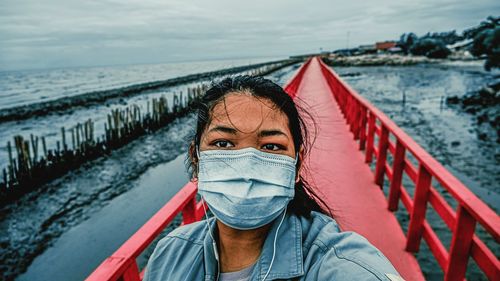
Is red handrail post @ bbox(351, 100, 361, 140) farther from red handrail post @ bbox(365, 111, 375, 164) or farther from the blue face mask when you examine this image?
the blue face mask

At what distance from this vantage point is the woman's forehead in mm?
1400

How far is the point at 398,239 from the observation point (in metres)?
3.21

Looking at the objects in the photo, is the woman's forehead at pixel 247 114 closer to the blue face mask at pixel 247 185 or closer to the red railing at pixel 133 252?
the blue face mask at pixel 247 185

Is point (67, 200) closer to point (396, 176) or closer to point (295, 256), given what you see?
point (396, 176)

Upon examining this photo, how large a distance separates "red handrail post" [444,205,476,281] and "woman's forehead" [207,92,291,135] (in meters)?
1.42

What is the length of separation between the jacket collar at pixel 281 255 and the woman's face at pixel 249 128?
1.06 feet

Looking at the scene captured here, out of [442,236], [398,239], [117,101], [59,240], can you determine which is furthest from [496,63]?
[117,101]

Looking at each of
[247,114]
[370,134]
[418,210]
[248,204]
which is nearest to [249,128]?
[247,114]

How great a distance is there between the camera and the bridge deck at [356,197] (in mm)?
3014

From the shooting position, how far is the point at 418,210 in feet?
9.95

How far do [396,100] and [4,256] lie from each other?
67.8 feet

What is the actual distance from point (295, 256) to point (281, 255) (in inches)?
2.1

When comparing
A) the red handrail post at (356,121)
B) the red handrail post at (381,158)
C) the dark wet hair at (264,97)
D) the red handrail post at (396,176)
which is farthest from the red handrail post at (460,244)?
the red handrail post at (356,121)

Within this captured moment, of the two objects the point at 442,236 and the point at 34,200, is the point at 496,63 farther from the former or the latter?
the point at 34,200
